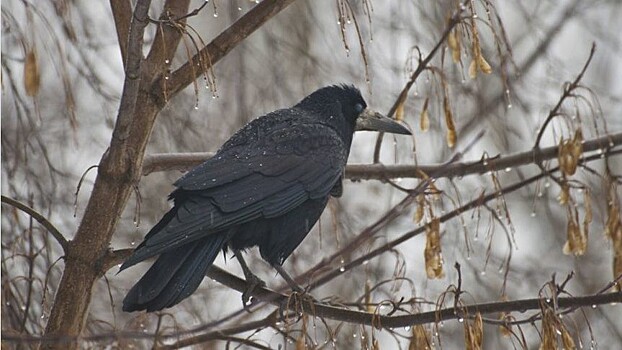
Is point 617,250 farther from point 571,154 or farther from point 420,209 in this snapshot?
point 420,209

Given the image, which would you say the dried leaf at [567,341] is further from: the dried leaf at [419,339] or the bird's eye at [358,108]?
the bird's eye at [358,108]

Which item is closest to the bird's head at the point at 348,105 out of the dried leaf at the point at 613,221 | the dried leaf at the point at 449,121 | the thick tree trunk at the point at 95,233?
the dried leaf at the point at 449,121

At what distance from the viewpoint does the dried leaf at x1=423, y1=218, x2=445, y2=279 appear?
439cm

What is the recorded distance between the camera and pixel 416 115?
780 cm

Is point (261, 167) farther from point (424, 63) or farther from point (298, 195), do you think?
point (424, 63)

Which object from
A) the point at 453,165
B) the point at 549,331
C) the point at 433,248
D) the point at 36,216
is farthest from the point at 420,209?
the point at 36,216

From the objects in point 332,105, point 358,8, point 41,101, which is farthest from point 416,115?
point 41,101

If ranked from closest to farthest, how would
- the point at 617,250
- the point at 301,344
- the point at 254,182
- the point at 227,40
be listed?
the point at 301,344, the point at 227,40, the point at 617,250, the point at 254,182

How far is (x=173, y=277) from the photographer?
4.11 m

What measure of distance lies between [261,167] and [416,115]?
3.06 metres

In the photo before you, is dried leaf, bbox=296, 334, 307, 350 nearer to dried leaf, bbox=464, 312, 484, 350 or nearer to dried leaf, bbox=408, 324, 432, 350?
dried leaf, bbox=408, 324, 432, 350

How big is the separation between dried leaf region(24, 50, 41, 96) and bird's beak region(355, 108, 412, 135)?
7.89ft

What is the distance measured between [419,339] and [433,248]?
71cm

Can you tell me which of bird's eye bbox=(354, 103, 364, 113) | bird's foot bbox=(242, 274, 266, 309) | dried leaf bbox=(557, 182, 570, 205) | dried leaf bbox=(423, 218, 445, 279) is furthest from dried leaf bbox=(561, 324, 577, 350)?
bird's eye bbox=(354, 103, 364, 113)
